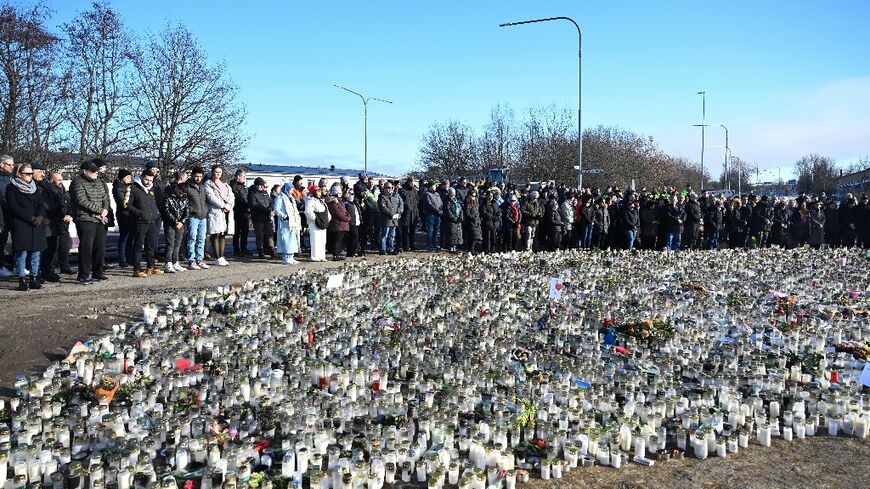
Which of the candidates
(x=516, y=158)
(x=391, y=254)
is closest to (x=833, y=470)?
(x=391, y=254)

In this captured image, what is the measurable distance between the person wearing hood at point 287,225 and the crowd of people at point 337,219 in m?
0.02

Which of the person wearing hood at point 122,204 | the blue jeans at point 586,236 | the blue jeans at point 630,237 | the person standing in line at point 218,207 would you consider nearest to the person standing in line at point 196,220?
the person standing in line at point 218,207

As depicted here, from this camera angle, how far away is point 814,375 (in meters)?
6.99

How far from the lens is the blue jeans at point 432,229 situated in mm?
17464

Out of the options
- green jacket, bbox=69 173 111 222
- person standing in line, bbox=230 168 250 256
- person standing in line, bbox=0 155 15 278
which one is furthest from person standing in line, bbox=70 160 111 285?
person standing in line, bbox=230 168 250 256

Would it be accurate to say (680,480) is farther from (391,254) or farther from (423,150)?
(423,150)

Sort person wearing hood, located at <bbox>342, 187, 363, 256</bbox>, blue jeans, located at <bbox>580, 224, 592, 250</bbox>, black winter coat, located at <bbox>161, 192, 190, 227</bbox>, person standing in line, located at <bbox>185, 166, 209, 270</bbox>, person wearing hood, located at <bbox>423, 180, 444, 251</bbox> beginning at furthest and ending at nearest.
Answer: blue jeans, located at <bbox>580, 224, 592, 250</bbox>, person wearing hood, located at <bbox>423, 180, 444, 251</bbox>, person wearing hood, located at <bbox>342, 187, 363, 256</bbox>, person standing in line, located at <bbox>185, 166, 209, 270</bbox>, black winter coat, located at <bbox>161, 192, 190, 227</bbox>

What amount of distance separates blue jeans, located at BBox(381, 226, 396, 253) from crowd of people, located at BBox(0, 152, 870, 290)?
0.13 ft

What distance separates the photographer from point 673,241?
64.4 feet

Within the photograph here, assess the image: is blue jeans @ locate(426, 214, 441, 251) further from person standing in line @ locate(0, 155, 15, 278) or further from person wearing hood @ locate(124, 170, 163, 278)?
person standing in line @ locate(0, 155, 15, 278)

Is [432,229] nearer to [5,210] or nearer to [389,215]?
[389,215]

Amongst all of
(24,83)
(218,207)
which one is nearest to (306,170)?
(24,83)

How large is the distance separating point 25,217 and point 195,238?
10.5 feet

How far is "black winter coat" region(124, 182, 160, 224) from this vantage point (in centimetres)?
1166
